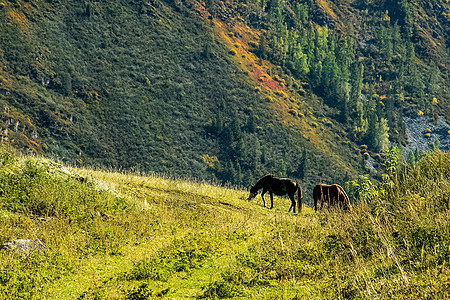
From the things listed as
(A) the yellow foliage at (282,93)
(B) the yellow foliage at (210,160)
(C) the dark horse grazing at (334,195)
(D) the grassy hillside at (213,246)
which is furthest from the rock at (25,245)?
(A) the yellow foliage at (282,93)

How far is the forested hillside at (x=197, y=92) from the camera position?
105688 millimetres

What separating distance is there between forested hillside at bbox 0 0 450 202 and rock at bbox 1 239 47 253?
236 ft

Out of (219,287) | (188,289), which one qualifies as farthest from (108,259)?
(219,287)

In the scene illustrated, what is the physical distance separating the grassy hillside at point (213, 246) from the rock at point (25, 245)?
0.18 metres

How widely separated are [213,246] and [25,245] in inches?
188

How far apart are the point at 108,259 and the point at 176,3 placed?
552 ft

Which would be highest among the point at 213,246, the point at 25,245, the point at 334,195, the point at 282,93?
the point at 282,93

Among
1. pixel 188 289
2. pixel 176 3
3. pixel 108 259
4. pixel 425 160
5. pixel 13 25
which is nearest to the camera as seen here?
pixel 188 289

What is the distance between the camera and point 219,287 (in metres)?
8.24

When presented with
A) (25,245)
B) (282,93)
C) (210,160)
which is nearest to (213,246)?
(25,245)

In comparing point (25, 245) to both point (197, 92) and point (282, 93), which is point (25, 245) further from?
point (282, 93)

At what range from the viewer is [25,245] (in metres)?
10.6

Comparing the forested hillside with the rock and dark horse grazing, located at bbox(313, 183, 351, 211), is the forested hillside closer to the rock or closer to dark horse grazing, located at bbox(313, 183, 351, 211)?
dark horse grazing, located at bbox(313, 183, 351, 211)

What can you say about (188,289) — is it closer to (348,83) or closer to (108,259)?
(108,259)
